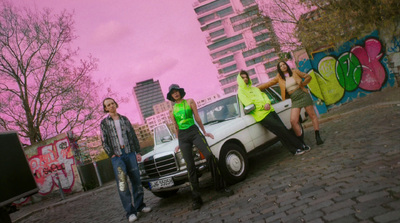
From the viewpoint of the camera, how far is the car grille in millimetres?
4547

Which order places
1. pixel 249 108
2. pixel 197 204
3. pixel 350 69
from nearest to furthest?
pixel 197 204
pixel 249 108
pixel 350 69

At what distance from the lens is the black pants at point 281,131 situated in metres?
5.25

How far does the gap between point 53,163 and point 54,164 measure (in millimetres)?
80

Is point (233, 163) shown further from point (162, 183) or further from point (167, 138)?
point (167, 138)

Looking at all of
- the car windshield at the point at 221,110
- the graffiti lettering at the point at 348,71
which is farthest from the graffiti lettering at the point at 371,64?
the car windshield at the point at 221,110

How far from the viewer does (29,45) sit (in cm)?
1956

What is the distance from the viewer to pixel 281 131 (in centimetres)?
526

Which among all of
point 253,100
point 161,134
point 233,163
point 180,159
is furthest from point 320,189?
point 161,134

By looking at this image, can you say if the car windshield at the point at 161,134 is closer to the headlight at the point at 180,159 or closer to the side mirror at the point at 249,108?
the headlight at the point at 180,159

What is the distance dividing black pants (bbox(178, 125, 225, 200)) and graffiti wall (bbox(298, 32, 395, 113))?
29.7 feet

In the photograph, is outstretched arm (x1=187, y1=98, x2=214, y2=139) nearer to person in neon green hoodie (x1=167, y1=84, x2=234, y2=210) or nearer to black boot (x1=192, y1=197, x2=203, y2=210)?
person in neon green hoodie (x1=167, y1=84, x2=234, y2=210)

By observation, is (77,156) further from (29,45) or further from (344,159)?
(344,159)

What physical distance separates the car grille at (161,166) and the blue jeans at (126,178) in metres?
0.23

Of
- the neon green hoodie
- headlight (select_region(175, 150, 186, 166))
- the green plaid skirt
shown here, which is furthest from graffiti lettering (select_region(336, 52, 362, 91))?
headlight (select_region(175, 150, 186, 166))
